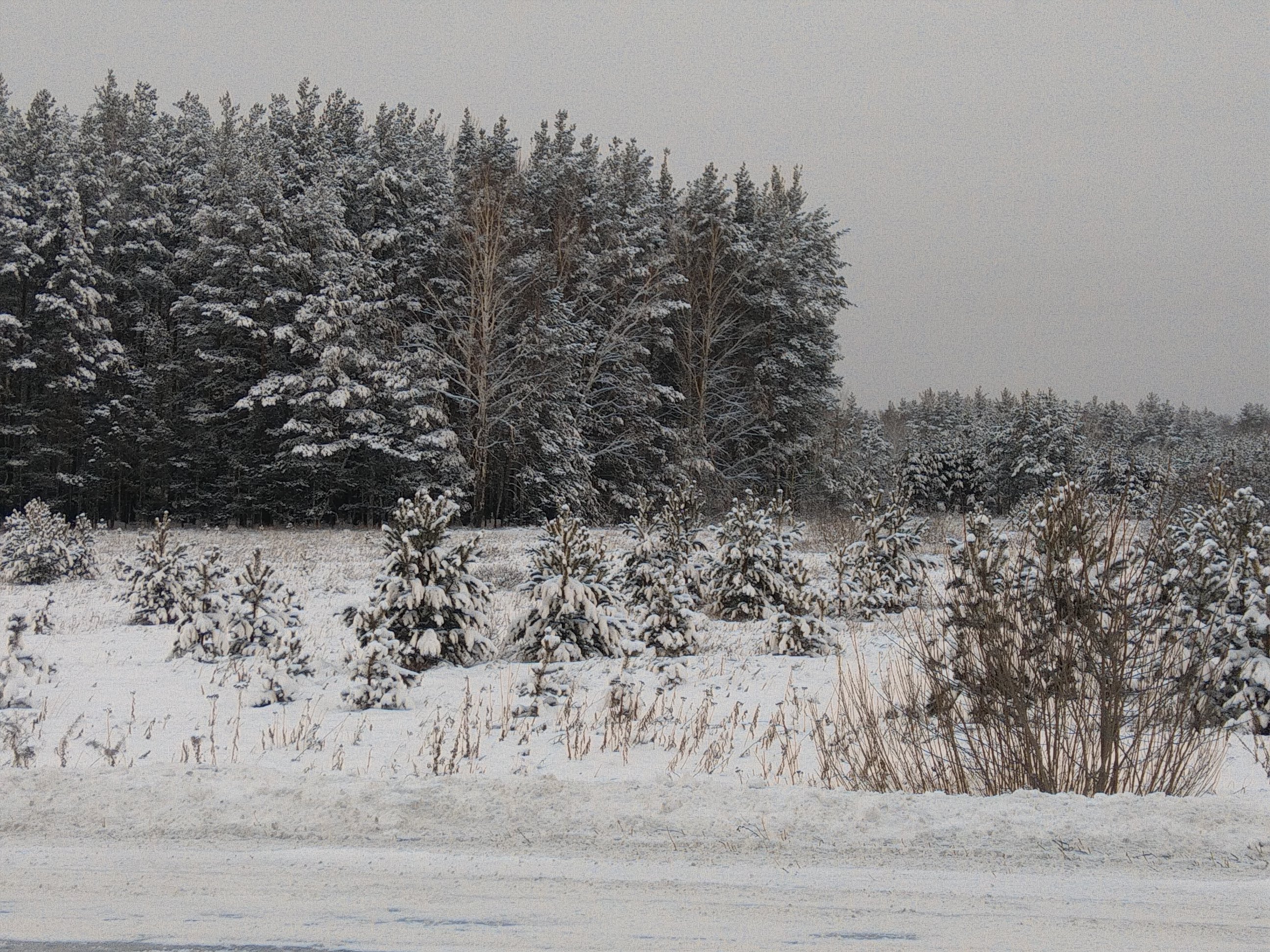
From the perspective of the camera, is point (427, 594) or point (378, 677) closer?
point (378, 677)

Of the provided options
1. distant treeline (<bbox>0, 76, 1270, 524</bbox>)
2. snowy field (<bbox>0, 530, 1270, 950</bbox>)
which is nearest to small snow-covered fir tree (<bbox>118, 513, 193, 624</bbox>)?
snowy field (<bbox>0, 530, 1270, 950</bbox>)

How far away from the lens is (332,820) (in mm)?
3480

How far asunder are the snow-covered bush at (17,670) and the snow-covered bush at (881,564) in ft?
29.9

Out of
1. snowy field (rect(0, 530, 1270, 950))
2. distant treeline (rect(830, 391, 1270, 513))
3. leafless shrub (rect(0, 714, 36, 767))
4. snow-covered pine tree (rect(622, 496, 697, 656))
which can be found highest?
distant treeline (rect(830, 391, 1270, 513))

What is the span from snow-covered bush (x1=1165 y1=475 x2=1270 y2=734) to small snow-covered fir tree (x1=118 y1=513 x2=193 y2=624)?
11.0 meters

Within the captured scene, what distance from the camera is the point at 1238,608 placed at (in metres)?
5.93

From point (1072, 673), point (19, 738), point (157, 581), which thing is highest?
point (1072, 673)

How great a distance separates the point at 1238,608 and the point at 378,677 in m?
6.81

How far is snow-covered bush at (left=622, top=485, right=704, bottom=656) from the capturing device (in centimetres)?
891

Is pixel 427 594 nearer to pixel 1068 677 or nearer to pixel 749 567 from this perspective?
pixel 749 567

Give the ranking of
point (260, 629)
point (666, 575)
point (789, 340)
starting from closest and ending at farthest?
point (260, 629), point (666, 575), point (789, 340)

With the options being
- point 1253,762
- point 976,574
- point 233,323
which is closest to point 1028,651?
point 976,574

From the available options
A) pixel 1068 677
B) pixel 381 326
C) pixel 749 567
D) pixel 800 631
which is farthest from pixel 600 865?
pixel 381 326

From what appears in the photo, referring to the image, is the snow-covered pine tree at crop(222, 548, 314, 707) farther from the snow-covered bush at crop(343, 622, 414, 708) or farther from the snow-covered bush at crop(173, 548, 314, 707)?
the snow-covered bush at crop(343, 622, 414, 708)
